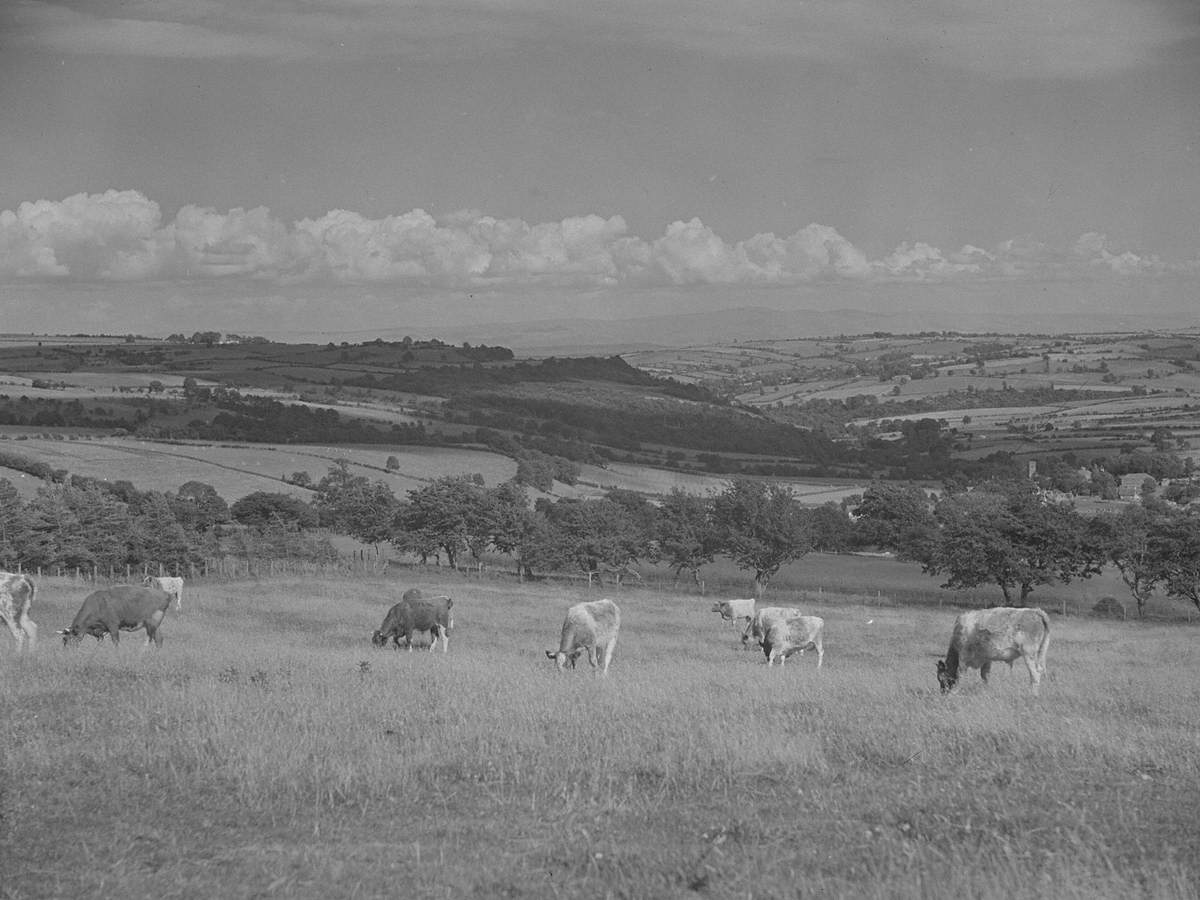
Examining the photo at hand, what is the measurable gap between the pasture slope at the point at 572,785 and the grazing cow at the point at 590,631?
15.1 feet

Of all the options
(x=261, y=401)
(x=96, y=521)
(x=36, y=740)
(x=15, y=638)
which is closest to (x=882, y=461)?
(x=261, y=401)

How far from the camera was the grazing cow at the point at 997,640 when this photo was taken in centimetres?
2370

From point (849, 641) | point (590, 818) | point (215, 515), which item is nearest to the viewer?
point (590, 818)

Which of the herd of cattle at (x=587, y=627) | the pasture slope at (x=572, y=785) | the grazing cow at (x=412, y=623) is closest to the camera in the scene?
the pasture slope at (x=572, y=785)

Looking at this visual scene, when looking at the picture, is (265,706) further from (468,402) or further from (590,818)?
(468,402)

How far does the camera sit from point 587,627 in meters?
27.4

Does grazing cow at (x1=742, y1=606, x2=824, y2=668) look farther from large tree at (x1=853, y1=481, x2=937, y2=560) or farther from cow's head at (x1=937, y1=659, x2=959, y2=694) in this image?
large tree at (x1=853, y1=481, x2=937, y2=560)

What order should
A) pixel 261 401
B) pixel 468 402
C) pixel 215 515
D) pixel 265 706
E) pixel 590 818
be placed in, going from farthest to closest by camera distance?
pixel 468 402, pixel 261 401, pixel 215 515, pixel 265 706, pixel 590 818

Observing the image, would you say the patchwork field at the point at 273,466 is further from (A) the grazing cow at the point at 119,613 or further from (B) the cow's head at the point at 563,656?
(B) the cow's head at the point at 563,656

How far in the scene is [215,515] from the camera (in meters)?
91.9

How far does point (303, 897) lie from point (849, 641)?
119 feet

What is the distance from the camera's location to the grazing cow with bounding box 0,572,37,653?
27.0 metres

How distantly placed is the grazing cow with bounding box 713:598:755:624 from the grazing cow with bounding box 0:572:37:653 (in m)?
32.4

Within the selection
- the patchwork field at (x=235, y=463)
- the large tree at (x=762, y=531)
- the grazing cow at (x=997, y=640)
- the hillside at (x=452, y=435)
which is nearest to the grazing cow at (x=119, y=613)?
the grazing cow at (x=997, y=640)
